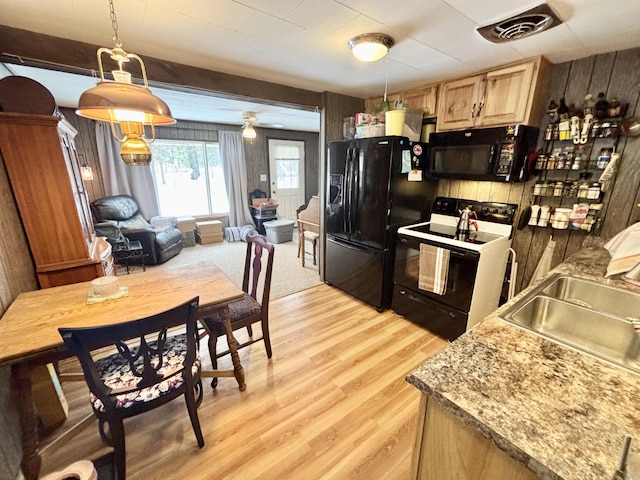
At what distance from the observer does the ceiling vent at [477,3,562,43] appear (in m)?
1.41

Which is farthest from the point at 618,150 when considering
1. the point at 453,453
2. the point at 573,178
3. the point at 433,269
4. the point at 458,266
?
the point at 453,453

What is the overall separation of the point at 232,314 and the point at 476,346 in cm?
155

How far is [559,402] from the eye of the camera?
0.70 m

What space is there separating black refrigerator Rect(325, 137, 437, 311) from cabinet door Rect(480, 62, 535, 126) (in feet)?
1.98

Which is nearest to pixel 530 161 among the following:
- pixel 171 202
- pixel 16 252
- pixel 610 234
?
pixel 610 234

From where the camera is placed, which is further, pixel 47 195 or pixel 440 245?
pixel 440 245

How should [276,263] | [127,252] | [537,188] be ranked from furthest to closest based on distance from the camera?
[276,263] → [127,252] → [537,188]

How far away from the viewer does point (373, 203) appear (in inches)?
104

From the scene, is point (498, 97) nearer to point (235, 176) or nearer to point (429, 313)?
point (429, 313)

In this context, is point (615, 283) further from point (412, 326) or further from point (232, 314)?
point (232, 314)

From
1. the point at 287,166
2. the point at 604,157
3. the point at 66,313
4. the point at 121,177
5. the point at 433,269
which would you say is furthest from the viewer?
the point at 287,166

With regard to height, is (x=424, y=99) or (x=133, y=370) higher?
(x=424, y=99)

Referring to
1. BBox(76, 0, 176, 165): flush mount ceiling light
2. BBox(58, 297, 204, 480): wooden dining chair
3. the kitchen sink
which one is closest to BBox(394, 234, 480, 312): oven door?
the kitchen sink

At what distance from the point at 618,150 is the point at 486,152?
0.82 meters
